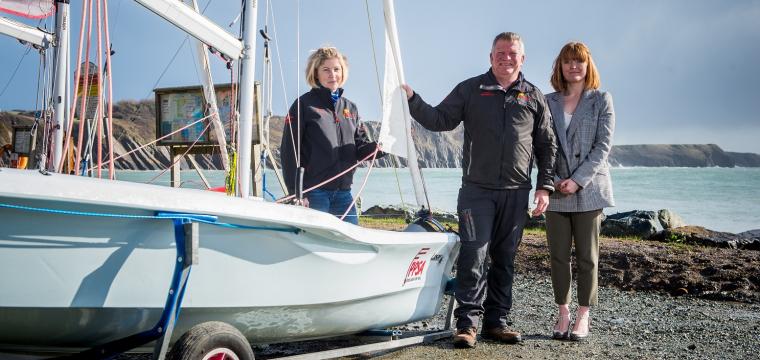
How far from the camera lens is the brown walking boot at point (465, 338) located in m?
4.39

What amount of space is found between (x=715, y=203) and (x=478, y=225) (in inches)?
2667

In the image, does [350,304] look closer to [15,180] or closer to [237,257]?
[237,257]

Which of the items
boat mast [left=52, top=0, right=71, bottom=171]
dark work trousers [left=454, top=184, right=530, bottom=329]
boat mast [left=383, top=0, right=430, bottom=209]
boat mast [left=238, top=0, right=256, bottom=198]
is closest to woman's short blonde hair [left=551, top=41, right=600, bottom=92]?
dark work trousers [left=454, top=184, right=530, bottom=329]

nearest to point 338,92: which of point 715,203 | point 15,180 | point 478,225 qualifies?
point 478,225

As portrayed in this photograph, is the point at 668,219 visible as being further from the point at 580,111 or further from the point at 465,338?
the point at 465,338

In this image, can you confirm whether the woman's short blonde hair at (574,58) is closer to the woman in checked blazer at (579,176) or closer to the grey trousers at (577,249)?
the woman in checked blazer at (579,176)

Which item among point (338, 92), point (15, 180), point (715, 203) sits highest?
point (338, 92)

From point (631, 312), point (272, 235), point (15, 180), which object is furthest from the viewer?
point (631, 312)

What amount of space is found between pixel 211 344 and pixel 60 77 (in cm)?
418

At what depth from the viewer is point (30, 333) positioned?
8.57 ft

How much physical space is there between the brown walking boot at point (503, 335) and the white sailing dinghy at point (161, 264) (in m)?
1.41

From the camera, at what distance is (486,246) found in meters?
4.51

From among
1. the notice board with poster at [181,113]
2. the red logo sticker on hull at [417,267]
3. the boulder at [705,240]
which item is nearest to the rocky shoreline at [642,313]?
the red logo sticker on hull at [417,267]

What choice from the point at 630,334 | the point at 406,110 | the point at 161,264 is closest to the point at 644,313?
the point at 630,334
